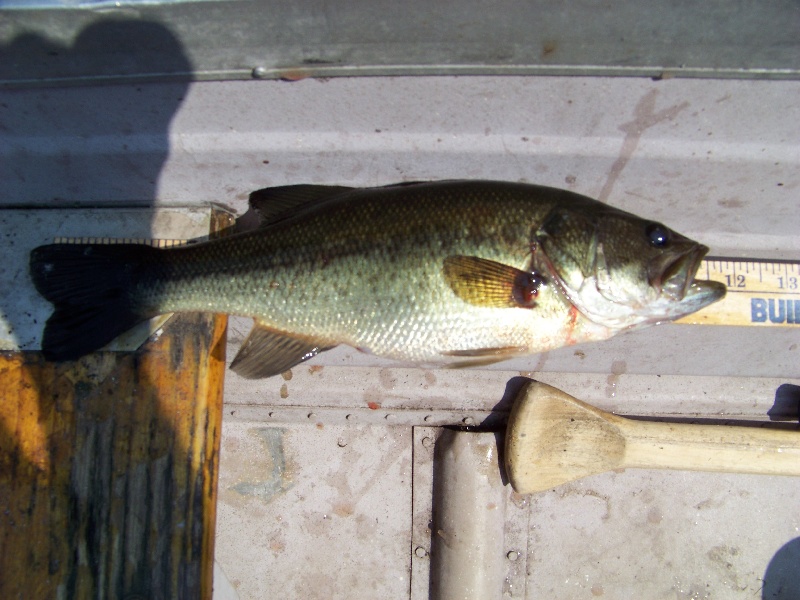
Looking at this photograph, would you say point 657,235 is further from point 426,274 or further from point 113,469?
point 113,469

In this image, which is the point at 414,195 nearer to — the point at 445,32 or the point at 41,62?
the point at 445,32

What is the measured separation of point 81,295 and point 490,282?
1461 millimetres

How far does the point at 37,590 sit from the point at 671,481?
8.52 feet

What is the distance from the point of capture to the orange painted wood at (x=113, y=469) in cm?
174

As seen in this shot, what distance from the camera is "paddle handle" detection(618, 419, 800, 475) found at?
6.76 ft

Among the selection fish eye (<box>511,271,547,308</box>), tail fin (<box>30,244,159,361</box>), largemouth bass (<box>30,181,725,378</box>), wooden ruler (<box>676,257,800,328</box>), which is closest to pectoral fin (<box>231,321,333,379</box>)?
largemouth bass (<box>30,181,725,378</box>)

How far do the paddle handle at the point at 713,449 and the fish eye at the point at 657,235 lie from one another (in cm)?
85

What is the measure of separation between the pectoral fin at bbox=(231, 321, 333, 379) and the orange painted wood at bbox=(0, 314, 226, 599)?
18 cm

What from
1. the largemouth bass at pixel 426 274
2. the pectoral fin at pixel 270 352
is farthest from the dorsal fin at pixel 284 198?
the pectoral fin at pixel 270 352

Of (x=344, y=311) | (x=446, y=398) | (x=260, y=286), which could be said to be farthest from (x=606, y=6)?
(x=446, y=398)

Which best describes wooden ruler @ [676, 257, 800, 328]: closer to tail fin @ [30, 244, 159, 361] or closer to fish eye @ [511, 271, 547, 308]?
fish eye @ [511, 271, 547, 308]

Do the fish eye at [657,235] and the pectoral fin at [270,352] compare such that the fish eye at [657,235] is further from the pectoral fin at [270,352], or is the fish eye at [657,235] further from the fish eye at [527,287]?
the pectoral fin at [270,352]

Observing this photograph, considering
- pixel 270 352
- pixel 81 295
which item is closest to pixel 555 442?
pixel 270 352

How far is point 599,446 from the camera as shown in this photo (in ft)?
6.82
